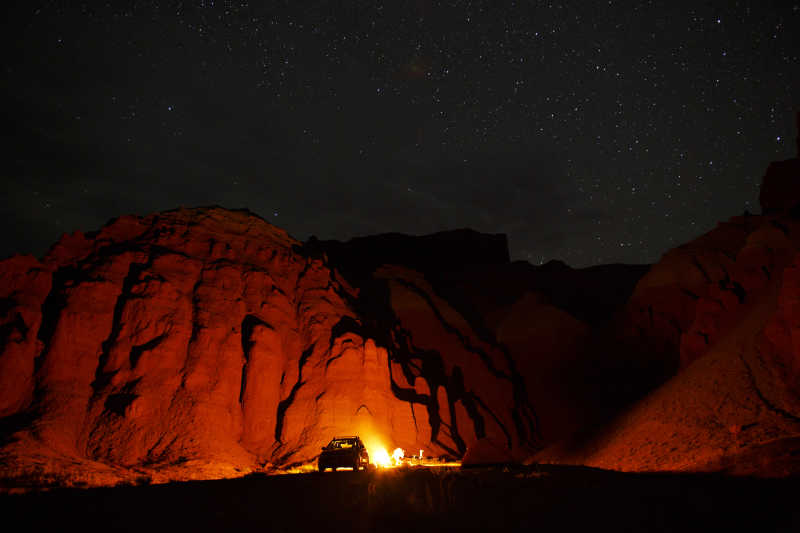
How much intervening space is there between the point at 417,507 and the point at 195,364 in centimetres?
2089

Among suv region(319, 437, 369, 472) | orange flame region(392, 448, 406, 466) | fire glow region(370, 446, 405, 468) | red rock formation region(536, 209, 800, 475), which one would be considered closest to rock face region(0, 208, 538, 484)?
fire glow region(370, 446, 405, 468)

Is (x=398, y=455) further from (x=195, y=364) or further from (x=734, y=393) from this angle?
(x=734, y=393)

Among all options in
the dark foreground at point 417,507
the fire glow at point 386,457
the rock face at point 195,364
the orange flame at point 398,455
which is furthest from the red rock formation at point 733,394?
the rock face at point 195,364

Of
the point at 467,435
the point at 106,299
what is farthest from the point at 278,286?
the point at 467,435

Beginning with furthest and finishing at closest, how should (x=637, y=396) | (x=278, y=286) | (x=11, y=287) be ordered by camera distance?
(x=637, y=396) → (x=278, y=286) → (x=11, y=287)

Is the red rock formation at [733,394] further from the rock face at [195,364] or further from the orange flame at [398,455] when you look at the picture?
the rock face at [195,364]

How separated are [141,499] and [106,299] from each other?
19867 mm

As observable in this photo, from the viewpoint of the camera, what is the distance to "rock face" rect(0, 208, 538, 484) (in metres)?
23.3

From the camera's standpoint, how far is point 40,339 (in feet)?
82.3

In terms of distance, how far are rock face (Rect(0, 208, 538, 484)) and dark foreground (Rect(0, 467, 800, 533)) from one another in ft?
31.0

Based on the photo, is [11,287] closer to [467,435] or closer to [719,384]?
[467,435]

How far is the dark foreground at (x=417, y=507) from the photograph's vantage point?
870 cm

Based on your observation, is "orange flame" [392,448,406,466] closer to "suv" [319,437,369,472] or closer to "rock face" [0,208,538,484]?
"rock face" [0,208,538,484]

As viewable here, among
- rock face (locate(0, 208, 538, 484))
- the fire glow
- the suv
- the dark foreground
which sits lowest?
the dark foreground
